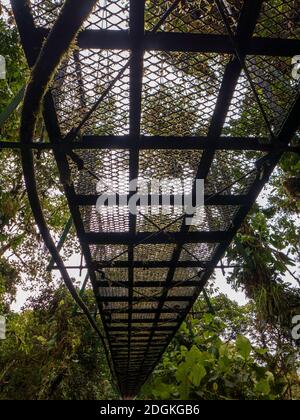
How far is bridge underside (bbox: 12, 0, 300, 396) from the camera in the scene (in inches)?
51.4

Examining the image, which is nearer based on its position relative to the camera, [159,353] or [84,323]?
[159,353]

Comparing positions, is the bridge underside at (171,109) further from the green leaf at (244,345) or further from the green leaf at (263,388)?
the green leaf at (263,388)

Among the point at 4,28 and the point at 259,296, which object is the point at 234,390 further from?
the point at 4,28

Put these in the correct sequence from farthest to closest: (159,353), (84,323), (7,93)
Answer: (84,323) < (159,353) < (7,93)

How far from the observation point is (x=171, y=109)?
166 centimetres

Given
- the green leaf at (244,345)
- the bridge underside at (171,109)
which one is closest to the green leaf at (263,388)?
the green leaf at (244,345)

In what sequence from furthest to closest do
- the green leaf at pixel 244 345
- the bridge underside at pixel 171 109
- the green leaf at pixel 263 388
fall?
the green leaf at pixel 244 345
the green leaf at pixel 263 388
the bridge underside at pixel 171 109

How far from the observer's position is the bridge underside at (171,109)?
1.31 metres

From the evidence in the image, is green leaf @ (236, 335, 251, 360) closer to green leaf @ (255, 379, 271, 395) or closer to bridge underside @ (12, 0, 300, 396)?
green leaf @ (255, 379, 271, 395)

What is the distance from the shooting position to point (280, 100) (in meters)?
1.69

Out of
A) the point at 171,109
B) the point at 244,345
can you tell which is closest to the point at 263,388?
the point at 244,345

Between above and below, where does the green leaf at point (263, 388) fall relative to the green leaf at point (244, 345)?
below

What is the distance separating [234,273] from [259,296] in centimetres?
75

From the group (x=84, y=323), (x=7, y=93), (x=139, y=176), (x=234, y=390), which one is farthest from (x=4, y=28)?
(x=84, y=323)
